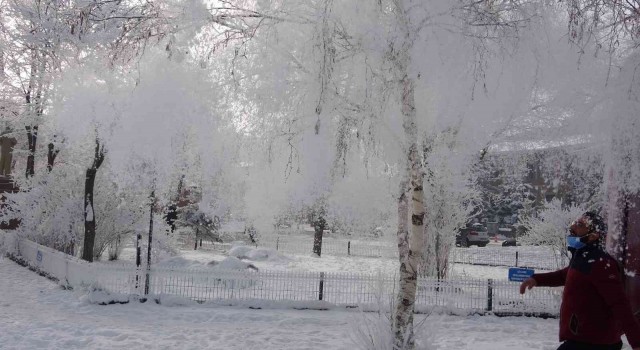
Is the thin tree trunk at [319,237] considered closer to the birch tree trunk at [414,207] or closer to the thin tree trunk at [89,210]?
the thin tree trunk at [89,210]

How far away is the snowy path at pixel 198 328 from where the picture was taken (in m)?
8.36

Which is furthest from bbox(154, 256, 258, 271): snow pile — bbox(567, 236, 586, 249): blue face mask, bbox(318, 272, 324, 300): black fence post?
bbox(567, 236, 586, 249): blue face mask

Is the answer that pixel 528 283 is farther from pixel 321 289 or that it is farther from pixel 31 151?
pixel 31 151

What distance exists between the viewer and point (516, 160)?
1469cm

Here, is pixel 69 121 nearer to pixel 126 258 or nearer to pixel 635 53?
pixel 126 258

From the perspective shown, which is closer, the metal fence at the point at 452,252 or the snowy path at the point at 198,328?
the snowy path at the point at 198,328

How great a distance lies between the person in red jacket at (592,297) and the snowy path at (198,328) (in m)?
2.91

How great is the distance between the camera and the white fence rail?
1236 cm

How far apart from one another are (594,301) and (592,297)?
3 cm

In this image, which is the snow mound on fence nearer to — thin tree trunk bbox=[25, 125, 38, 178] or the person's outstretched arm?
thin tree trunk bbox=[25, 125, 38, 178]

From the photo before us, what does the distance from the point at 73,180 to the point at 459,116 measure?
14222 mm

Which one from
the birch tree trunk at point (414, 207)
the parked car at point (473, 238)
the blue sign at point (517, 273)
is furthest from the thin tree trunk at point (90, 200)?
the parked car at point (473, 238)

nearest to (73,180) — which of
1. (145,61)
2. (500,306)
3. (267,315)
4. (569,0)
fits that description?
(145,61)

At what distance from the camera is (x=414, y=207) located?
6996 mm
